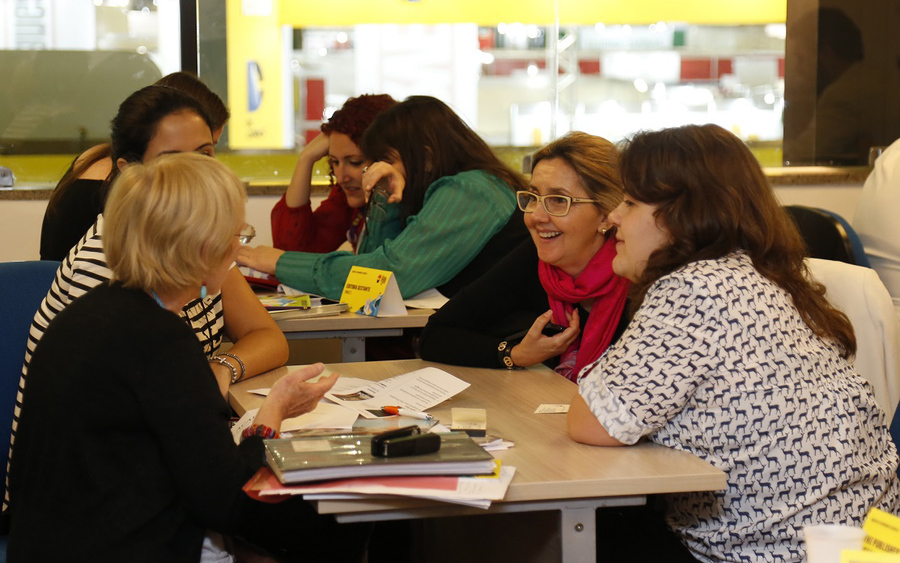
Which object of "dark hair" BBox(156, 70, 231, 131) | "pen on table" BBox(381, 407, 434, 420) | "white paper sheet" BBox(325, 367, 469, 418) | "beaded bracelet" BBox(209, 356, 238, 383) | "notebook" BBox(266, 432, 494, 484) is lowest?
"white paper sheet" BBox(325, 367, 469, 418)

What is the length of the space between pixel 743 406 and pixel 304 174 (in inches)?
111

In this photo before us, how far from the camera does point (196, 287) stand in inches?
62.5

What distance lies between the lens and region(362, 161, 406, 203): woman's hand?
3.27m

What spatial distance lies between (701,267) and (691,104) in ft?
14.7

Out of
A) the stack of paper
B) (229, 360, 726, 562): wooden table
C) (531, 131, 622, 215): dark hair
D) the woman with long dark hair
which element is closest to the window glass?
the woman with long dark hair

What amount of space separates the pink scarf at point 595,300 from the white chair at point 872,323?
45 centimetres

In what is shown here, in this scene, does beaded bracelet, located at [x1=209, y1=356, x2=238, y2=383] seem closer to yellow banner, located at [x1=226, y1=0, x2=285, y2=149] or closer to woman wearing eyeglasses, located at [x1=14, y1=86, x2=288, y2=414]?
woman wearing eyeglasses, located at [x1=14, y1=86, x2=288, y2=414]

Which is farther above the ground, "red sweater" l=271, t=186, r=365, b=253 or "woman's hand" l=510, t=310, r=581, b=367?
"red sweater" l=271, t=186, r=365, b=253

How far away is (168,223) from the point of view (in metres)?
1.50

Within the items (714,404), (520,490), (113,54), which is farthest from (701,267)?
(113,54)

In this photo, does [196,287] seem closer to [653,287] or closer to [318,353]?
[653,287]

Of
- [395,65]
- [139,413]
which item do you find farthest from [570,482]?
[395,65]

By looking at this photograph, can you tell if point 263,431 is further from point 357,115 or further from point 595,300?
point 357,115

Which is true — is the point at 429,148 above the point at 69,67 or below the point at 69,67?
below
